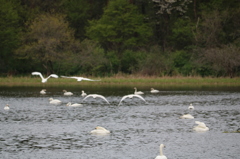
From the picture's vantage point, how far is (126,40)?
223 ft

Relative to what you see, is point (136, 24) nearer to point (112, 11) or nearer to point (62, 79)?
point (112, 11)

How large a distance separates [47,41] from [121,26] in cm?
1056

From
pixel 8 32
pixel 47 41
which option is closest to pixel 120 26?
pixel 47 41

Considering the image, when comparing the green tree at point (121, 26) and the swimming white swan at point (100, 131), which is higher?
the green tree at point (121, 26)

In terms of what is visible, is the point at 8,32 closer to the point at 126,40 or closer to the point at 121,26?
the point at 121,26

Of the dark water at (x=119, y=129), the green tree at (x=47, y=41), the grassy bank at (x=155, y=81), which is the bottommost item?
the dark water at (x=119, y=129)

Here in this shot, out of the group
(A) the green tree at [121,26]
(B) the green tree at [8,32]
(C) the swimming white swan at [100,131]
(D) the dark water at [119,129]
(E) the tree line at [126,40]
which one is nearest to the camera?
(D) the dark water at [119,129]

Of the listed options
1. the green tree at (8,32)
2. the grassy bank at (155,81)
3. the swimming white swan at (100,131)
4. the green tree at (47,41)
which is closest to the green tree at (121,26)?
the green tree at (47,41)

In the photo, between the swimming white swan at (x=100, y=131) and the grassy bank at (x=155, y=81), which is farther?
the grassy bank at (x=155, y=81)

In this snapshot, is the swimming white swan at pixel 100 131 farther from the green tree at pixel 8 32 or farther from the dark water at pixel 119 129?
the green tree at pixel 8 32

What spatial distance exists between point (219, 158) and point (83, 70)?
4787cm

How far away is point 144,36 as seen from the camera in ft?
227

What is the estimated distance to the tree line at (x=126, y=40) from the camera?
6128cm

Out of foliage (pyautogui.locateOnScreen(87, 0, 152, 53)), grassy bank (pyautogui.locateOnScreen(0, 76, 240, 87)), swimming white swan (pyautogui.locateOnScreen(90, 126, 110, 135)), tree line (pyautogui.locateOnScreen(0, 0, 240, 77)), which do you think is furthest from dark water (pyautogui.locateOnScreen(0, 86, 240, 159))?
foliage (pyautogui.locateOnScreen(87, 0, 152, 53))
